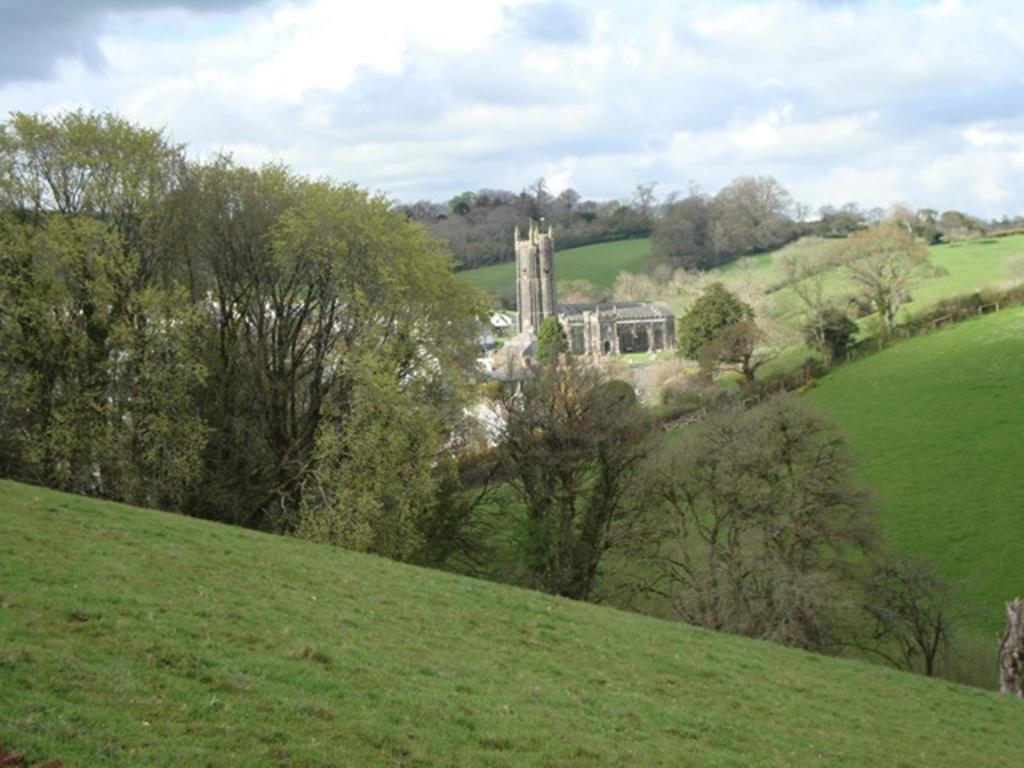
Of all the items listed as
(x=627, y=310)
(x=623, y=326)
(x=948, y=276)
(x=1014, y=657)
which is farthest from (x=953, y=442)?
(x=627, y=310)

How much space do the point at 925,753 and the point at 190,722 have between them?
12306 mm

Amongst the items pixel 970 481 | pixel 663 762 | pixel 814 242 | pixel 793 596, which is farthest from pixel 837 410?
pixel 663 762

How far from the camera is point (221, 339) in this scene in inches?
1512

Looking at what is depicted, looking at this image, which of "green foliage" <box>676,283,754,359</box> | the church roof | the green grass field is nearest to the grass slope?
"green foliage" <box>676,283,754,359</box>

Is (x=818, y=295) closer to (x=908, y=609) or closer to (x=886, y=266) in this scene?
(x=886, y=266)

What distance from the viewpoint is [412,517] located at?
1522 inches

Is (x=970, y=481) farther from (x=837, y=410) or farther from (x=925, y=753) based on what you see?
(x=925, y=753)

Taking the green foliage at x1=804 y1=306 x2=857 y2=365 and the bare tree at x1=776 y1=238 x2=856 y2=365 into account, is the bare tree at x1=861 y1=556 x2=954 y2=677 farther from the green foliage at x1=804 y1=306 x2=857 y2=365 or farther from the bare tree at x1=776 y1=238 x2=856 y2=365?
the bare tree at x1=776 y1=238 x2=856 y2=365

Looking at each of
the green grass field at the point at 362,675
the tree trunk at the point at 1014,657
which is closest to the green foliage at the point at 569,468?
the tree trunk at the point at 1014,657

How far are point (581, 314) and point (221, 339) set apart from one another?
140712mm

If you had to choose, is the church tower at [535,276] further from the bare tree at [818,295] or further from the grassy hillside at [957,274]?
the bare tree at [818,295]

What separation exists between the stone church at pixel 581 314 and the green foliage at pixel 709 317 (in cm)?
6554

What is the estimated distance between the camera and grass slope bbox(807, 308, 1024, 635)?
1860 inches

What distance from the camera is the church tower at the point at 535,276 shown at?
183 m
